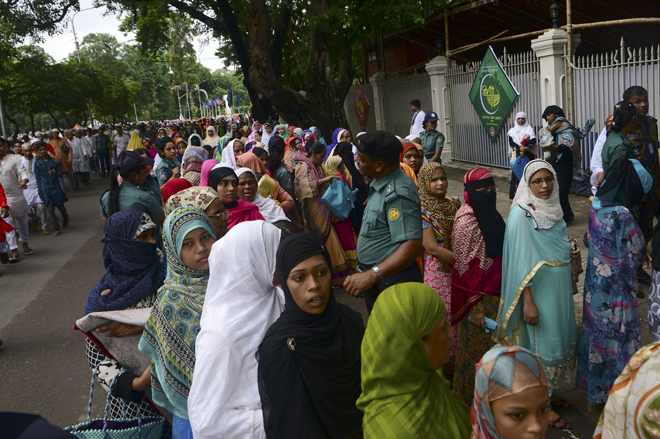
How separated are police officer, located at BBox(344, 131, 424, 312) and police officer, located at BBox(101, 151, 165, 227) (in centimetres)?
273

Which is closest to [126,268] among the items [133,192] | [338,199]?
[133,192]

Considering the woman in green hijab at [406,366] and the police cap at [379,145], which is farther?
the police cap at [379,145]

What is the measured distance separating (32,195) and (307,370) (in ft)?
35.7

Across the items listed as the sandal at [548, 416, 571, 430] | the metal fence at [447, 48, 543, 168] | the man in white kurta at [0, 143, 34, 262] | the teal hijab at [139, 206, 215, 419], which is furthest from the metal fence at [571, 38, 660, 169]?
the man in white kurta at [0, 143, 34, 262]

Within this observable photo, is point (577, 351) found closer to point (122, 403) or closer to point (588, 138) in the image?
point (122, 403)

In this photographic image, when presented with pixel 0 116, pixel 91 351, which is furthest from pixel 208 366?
pixel 0 116

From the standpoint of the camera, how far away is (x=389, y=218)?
127 inches

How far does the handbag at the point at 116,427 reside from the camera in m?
2.32

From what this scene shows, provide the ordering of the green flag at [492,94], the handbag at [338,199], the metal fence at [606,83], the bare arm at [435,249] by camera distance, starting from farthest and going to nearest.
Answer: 1. the green flag at [492,94]
2. the metal fence at [606,83]
3. the handbag at [338,199]
4. the bare arm at [435,249]

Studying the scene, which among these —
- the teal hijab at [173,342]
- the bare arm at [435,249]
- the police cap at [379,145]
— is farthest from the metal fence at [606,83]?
the teal hijab at [173,342]

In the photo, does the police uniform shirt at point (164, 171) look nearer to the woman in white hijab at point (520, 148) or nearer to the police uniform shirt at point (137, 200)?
the police uniform shirt at point (137, 200)

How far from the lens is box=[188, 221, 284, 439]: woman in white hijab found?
6.81 feet

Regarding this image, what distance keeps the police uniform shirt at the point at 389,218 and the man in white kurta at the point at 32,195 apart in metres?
9.67

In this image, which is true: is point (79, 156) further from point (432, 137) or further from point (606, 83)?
point (606, 83)
